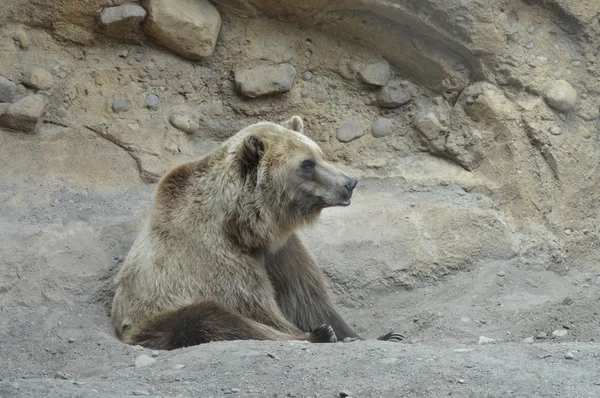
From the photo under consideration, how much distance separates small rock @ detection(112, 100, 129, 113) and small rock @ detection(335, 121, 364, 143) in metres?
1.85

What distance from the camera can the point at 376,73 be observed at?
8109 millimetres

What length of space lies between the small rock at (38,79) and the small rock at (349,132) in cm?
249

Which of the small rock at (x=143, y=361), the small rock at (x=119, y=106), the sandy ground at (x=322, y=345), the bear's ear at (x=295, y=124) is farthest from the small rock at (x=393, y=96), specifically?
the small rock at (x=143, y=361)

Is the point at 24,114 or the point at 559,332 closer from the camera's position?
the point at 559,332

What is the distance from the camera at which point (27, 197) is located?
7094mm

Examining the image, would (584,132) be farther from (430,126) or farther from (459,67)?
(430,126)

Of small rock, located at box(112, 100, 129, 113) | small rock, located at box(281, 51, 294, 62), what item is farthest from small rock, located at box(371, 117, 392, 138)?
small rock, located at box(112, 100, 129, 113)

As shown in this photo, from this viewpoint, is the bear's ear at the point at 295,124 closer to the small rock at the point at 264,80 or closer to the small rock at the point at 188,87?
the small rock at the point at 264,80

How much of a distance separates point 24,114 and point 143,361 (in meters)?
2.90

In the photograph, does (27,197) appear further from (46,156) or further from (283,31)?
(283,31)

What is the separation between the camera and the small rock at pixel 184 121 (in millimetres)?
7816

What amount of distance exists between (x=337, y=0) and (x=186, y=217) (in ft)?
8.16

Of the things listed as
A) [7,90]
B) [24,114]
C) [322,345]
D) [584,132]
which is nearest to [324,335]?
[322,345]

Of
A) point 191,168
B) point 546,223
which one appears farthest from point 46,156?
point 546,223
